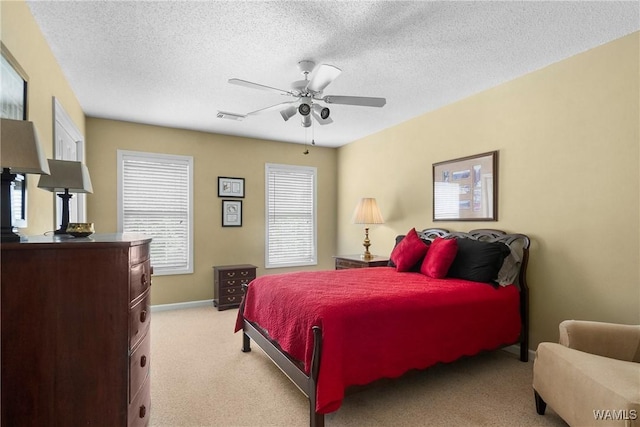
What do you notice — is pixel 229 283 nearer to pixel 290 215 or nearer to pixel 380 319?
pixel 290 215

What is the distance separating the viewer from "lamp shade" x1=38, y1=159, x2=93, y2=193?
2.08 m

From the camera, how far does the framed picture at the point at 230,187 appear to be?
5285mm

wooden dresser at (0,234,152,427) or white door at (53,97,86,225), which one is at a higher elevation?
white door at (53,97,86,225)

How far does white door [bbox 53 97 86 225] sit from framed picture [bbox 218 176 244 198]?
175cm

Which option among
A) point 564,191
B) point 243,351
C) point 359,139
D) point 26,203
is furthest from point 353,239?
point 26,203

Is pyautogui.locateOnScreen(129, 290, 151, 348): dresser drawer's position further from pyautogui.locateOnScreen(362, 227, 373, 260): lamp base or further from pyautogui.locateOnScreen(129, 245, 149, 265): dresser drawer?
pyautogui.locateOnScreen(362, 227, 373, 260): lamp base

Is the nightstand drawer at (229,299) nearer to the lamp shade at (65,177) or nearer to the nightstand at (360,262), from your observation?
the nightstand at (360,262)

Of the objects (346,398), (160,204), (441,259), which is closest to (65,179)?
(346,398)

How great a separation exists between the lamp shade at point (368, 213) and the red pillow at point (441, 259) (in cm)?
148

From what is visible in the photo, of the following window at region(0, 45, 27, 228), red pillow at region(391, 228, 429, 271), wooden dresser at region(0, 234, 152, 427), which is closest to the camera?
wooden dresser at region(0, 234, 152, 427)

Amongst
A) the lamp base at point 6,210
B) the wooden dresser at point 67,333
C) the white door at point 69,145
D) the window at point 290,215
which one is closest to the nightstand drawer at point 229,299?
the window at point 290,215

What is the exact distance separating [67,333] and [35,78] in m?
1.88

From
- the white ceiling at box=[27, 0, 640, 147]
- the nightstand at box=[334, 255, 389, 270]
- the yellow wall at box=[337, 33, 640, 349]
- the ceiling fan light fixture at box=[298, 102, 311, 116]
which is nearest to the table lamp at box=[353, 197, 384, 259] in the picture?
the nightstand at box=[334, 255, 389, 270]

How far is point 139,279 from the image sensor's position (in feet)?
5.93
